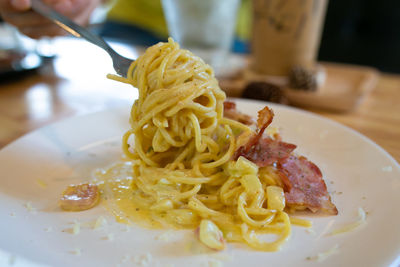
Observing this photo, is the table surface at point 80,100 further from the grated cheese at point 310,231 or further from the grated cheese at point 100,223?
the grated cheese at point 100,223

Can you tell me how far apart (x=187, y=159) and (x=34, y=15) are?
1.68 meters

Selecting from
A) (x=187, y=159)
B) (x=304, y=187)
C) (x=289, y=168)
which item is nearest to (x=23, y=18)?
(x=187, y=159)

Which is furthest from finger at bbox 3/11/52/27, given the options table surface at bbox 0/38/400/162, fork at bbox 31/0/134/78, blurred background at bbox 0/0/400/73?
blurred background at bbox 0/0/400/73

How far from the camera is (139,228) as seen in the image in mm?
1411

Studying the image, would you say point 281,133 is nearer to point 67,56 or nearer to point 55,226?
point 55,226

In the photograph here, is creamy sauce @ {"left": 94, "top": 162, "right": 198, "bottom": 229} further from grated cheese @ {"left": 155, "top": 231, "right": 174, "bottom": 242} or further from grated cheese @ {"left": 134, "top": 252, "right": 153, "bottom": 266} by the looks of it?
grated cheese @ {"left": 134, "top": 252, "right": 153, "bottom": 266}

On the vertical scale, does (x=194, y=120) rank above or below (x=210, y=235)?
above

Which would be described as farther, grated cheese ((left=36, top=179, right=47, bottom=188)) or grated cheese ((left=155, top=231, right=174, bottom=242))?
grated cheese ((left=36, top=179, right=47, bottom=188))

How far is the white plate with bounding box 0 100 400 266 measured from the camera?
121 cm

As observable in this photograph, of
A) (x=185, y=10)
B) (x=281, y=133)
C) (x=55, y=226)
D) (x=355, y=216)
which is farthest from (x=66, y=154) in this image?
(x=185, y=10)

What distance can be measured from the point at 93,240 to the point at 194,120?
2.18 feet

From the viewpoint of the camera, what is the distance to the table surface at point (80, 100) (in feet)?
8.09

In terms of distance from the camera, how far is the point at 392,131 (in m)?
2.42

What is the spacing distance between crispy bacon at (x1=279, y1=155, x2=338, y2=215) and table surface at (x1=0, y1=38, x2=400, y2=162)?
2.36ft
